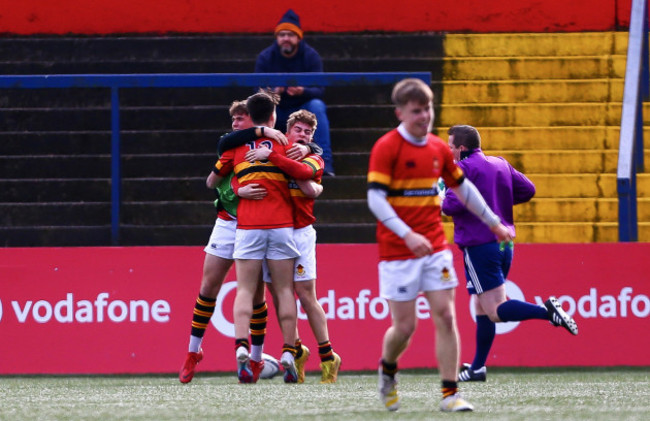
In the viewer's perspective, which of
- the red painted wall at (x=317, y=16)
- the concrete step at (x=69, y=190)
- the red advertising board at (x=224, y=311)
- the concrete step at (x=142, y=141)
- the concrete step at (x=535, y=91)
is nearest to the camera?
the red advertising board at (x=224, y=311)

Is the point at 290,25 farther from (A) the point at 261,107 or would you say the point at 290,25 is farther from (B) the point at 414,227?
(B) the point at 414,227

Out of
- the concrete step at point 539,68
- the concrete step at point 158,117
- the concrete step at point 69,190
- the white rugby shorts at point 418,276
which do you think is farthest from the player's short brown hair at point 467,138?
the concrete step at point 539,68

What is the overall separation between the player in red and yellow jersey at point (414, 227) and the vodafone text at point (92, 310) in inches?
152

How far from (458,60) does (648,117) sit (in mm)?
2056

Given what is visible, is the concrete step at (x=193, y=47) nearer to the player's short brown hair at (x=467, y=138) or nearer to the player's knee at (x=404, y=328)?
the player's short brown hair at (x=467, y=138)

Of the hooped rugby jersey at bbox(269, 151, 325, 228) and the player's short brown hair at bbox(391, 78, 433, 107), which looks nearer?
the player's short brown hair at bbox(391, 78, 433, 107)

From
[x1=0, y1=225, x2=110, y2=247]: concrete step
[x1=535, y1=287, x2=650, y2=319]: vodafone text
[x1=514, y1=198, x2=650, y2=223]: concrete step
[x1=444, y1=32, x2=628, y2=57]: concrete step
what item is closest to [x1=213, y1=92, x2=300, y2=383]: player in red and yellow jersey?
[x1=535, y1=287, x2=650, y2=319]: vodafone text

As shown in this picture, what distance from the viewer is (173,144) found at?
11.5 meters

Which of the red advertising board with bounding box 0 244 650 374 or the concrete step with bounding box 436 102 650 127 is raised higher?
the concrete step with bounding box 436 102 650 127

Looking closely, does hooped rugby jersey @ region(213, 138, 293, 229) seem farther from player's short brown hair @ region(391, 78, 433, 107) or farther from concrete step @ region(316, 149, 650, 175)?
concrete step @ region(316, 149, 650, 175)

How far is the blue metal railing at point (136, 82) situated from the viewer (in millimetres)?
9555

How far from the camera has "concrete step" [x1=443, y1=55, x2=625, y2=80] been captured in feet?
41.8

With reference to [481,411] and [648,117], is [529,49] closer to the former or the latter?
[648,117]

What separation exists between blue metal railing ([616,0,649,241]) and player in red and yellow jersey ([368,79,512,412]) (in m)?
4.01
